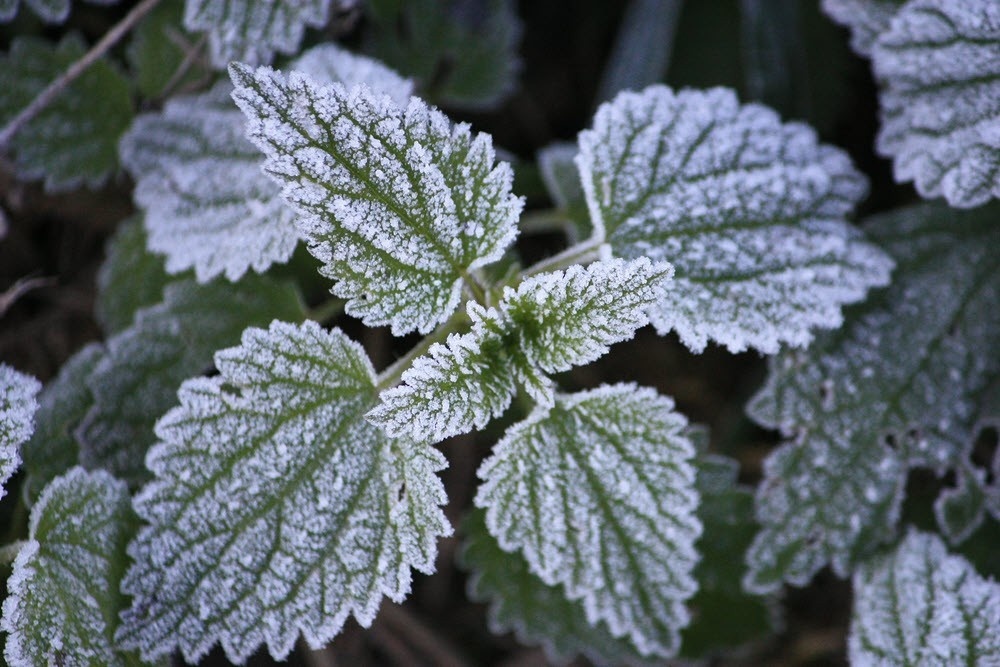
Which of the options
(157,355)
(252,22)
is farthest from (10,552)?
(252,22)

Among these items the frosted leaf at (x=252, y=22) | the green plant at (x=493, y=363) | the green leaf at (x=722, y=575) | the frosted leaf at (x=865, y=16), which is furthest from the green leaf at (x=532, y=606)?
the frosted leaf at (x=865, y=16)

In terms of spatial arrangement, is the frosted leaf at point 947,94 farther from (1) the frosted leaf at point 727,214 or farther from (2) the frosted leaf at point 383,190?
(2) the frosted leaf at point 383,190

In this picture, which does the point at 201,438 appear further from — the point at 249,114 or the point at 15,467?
the point at 249,114

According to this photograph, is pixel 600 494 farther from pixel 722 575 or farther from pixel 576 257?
pixel 722 575

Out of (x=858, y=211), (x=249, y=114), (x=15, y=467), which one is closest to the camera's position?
(x=249, y=114)

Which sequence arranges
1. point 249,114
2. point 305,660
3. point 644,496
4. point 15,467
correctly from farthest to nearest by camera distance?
1. point 305,660
2. point 644,496
3. point 15,467
4. point 249,114

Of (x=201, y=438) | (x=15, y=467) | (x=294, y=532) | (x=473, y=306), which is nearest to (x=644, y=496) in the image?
(x=473, y=306)

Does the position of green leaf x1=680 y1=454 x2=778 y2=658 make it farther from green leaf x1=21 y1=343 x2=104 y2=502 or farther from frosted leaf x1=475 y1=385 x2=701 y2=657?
green leaf x1=21 y1=343 x2=104 y2=502
